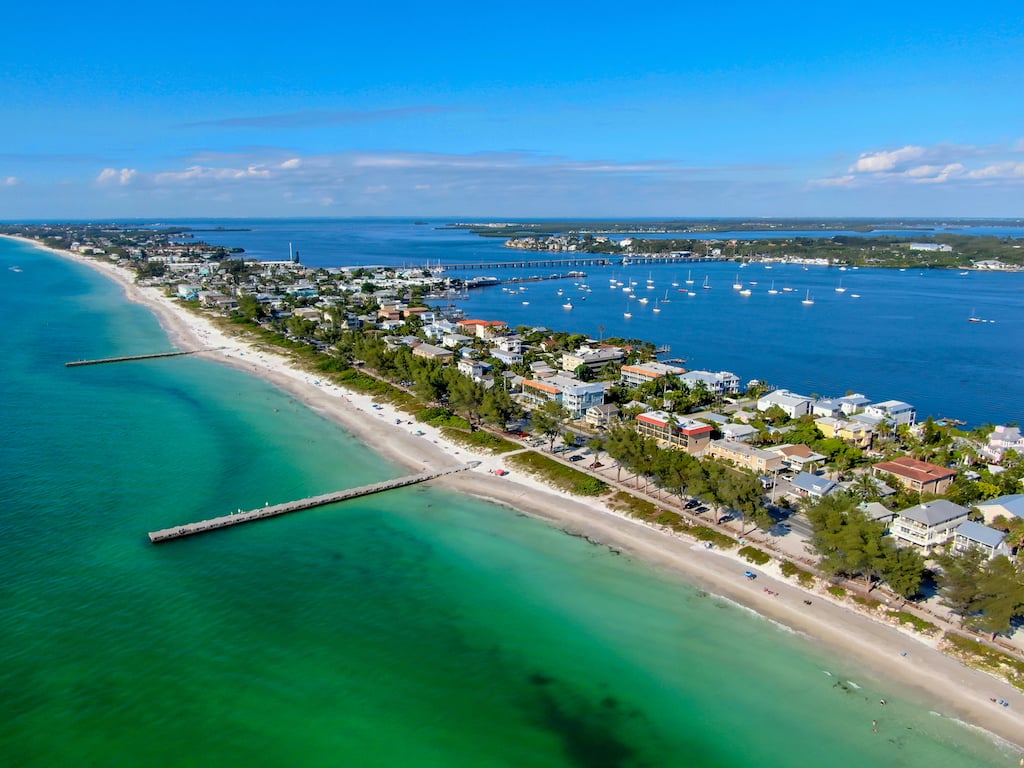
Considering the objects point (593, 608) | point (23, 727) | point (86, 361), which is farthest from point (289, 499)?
point (86, 361)

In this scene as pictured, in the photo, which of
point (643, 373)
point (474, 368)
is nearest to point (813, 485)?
point (643, 373)

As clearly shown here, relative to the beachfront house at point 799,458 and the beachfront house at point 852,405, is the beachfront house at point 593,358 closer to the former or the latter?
the beachfront house at point 852,405

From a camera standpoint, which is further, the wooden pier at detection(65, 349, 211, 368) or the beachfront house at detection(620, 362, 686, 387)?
the wooden pier at detection(65, 349, 211, 368)

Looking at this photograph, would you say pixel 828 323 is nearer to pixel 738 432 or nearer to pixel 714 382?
pixel 714 382

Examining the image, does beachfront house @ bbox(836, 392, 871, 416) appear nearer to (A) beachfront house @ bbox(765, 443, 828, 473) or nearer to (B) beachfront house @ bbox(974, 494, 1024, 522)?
(A) beachfront house @ bbox(765, 443, 828, 473)

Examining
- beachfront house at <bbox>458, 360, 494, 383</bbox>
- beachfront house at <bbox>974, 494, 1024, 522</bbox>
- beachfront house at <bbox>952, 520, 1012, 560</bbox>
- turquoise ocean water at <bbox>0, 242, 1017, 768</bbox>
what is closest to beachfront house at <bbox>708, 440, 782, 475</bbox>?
beachfront house at <bbox>974, 494, 1024, 522</bbox>
